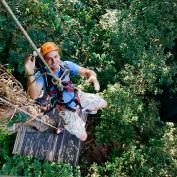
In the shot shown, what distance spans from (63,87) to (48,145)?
2.21 meters

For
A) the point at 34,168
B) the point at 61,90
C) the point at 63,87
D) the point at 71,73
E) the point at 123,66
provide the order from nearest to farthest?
the point at 61,90 < the point at 63,87 < the point at 71,73 < the point at 34,168 < the point at 123,66

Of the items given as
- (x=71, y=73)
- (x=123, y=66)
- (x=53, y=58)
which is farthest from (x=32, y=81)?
(x=123, y=66)

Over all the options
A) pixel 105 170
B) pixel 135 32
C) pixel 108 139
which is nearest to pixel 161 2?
pixel 135 32

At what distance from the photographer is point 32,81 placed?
3.99 metres

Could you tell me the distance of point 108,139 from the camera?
21.2ft

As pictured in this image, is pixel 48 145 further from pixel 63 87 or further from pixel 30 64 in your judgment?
pixel 30 64

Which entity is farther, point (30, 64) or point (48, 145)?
point (48, 145)

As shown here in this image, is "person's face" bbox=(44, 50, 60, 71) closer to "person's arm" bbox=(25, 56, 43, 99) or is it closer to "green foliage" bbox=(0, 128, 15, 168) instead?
"person's arm" bbox=(25, 56, 43, 99)

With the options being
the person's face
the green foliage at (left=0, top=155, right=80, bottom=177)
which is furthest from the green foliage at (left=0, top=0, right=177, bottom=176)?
the person's face

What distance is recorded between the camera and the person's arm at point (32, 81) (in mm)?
3826

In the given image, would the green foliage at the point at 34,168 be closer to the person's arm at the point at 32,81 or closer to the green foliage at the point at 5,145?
the green foliage at the point at 5,145

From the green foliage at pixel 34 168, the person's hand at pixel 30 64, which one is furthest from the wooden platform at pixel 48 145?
the person's hand at pixel 30 64

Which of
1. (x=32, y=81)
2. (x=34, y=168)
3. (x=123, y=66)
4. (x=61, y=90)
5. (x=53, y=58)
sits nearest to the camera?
(x=32, y=81)

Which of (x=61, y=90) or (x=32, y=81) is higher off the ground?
(x=61, y=90)
